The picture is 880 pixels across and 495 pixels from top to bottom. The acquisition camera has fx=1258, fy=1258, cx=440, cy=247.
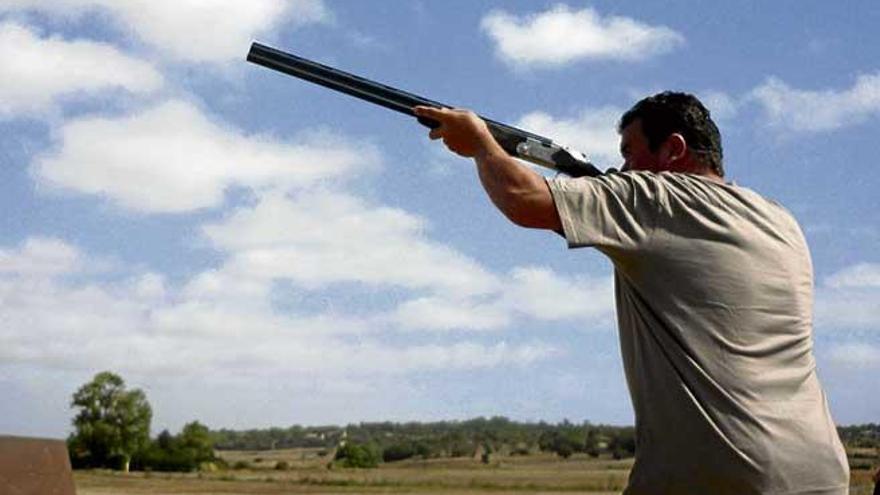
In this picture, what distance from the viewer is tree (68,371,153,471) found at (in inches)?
4734

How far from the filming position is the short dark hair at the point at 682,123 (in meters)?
4.06

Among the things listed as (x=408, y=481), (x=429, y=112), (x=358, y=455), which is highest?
(x=358, y=455)

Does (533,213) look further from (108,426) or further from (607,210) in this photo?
(108,426)

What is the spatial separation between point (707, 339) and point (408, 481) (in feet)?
299

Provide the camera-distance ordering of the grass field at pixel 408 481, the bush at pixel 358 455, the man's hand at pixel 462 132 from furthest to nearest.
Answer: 1. the bush at pixel 358 455
2. the grass field at pixel 408 481
3. the man's hand at pixel 462 132

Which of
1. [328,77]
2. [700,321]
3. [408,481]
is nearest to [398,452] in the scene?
[408,481]

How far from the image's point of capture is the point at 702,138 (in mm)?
4078

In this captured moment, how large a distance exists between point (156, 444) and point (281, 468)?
15156 millimetres

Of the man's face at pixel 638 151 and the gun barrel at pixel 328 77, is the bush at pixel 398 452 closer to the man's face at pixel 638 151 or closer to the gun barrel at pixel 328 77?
the gun barrel at pixel 328 77

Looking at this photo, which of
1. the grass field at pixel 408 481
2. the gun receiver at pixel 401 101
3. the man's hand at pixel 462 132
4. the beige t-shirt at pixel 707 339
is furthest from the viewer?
the grass field at pixel 408 481

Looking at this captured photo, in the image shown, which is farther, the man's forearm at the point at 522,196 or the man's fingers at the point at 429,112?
the man's fingers at the point at 429,112

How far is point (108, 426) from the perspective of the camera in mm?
120562

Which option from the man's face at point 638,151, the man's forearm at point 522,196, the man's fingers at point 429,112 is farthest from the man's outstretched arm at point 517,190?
the man's face at point 638,151

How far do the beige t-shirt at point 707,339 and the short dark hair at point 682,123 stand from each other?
18 cm
